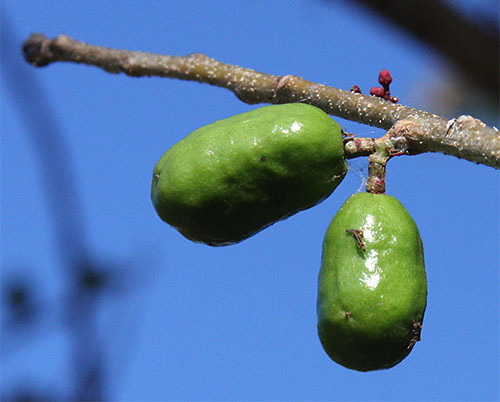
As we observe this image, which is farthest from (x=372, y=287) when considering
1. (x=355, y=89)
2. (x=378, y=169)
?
(x=355, y=89)

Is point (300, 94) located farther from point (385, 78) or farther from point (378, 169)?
point (378, 169)

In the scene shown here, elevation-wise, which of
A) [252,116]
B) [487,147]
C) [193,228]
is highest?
[487,147]

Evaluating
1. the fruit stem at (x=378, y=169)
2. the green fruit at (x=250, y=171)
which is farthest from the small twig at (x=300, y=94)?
the green fruit at (x=250, y=171)

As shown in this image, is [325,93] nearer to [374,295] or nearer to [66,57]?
[374,295]

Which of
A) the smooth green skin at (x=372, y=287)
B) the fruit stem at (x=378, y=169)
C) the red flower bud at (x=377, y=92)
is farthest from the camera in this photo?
the red flower bud at (x=377, y=92)

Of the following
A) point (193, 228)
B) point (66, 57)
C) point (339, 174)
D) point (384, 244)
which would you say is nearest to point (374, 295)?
point (384, 244)

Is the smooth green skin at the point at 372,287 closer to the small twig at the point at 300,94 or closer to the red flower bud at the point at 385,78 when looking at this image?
the small twig at the point at 300,94
